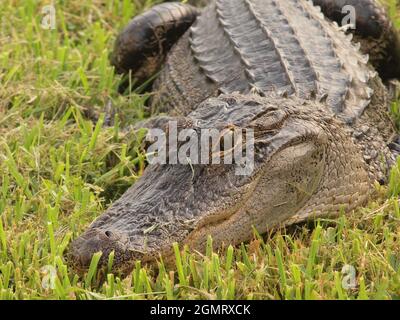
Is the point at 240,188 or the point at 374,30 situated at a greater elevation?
the point at 240,188

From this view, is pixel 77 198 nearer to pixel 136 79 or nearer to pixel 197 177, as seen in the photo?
pixel 197 177

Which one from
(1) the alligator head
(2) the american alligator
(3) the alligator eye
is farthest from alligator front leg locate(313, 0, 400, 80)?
(3) the alligator eye

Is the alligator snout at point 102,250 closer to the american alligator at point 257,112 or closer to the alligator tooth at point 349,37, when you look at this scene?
the american alligator at point 257,112

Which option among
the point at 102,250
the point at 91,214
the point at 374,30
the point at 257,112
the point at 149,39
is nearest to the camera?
the point at 102,250

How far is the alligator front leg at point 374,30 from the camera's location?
5.65 metres

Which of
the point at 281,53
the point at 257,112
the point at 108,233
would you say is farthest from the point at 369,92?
the point at 108,233

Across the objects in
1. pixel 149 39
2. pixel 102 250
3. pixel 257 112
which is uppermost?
pixel 257 112

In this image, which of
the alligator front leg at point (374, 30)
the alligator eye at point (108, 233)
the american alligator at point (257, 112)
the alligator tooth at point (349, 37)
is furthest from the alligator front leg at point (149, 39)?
the alligator eye at point (108, 233)

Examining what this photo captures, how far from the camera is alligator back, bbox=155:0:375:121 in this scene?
4.57 m

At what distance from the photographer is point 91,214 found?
4.09m

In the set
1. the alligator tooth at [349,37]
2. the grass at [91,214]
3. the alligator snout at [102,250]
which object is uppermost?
the alligator snout at [102,250]

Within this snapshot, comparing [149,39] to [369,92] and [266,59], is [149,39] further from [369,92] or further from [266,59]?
[369,92]

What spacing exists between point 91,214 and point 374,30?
2597 millimetres

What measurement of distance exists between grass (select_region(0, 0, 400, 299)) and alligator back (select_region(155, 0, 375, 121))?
1.34 ft
